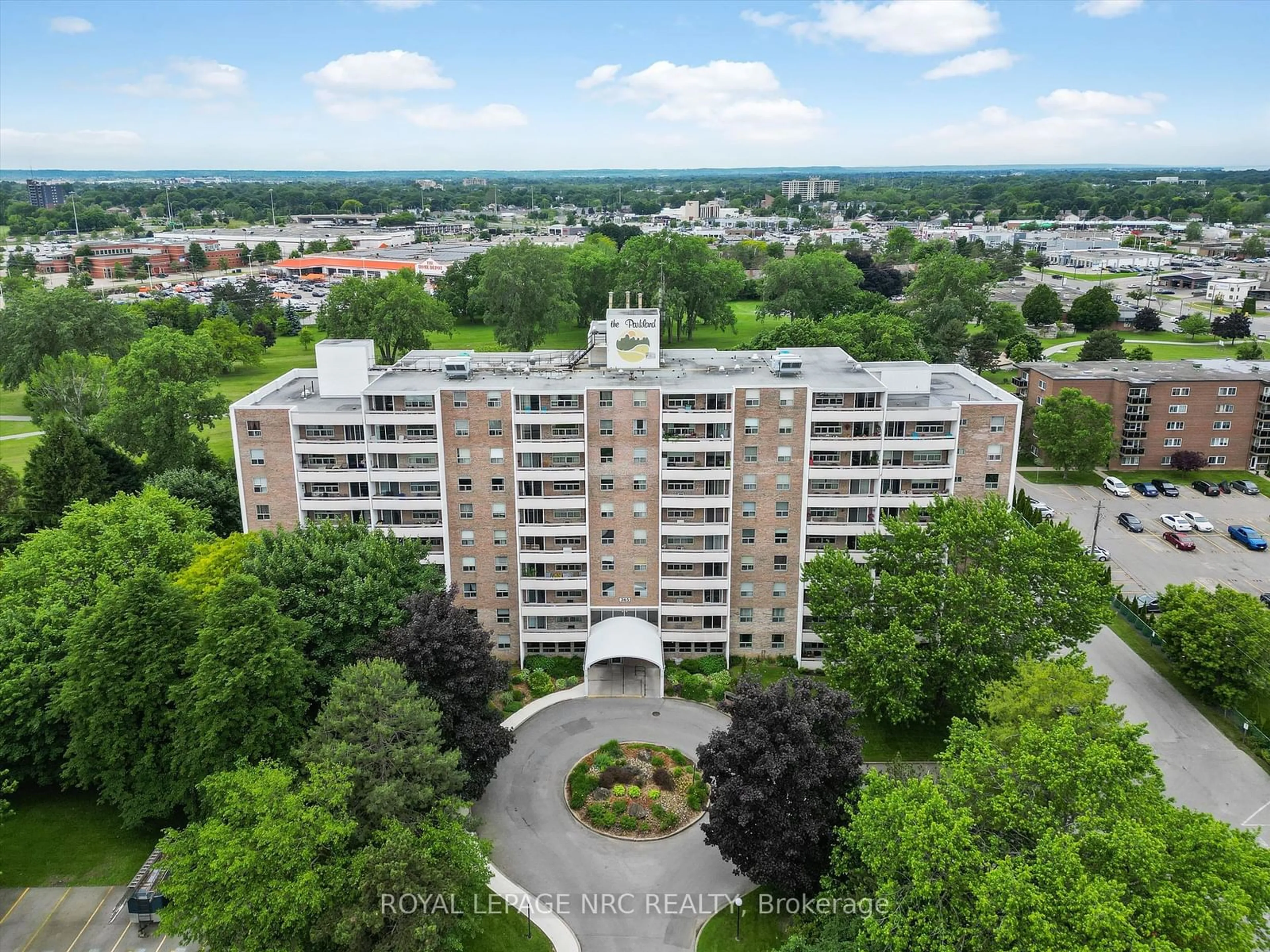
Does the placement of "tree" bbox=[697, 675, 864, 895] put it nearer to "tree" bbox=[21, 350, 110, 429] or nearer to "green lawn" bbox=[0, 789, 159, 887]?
"green lawn" bbox=[0, 789, 159, 887]

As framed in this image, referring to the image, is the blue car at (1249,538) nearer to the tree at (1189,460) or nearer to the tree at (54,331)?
the tree at (1189,460)

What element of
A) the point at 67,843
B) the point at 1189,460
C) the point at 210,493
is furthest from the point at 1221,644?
the point at 210,493

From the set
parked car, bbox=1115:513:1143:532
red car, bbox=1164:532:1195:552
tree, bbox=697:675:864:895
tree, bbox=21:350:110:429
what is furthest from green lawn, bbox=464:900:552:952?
tree, bbox=21:350:110:429

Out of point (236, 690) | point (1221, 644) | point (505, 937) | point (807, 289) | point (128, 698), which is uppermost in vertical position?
point (807, 289)

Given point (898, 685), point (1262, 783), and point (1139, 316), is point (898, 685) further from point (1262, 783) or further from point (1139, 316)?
point (1139, 316)

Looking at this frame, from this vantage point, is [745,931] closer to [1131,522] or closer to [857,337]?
[1131,522]

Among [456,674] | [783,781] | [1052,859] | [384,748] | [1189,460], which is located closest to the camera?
[1052,859]

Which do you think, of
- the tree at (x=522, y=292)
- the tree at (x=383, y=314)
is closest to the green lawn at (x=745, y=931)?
the tree at (x=383, y=314)

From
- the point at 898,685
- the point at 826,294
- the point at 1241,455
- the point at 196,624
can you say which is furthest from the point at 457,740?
the point at 826,294
